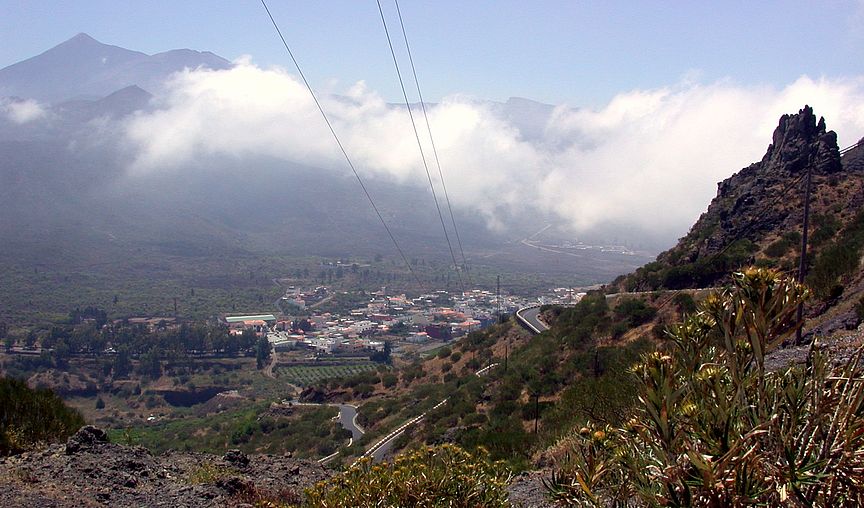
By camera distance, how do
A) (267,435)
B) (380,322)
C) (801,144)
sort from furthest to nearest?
(380,322) < (801,144) < (267,435)

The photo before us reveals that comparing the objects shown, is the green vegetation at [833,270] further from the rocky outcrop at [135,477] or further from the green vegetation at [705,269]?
the rocky outcrop at [135,477]

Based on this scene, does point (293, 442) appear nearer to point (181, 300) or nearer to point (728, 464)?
point (728, 464)

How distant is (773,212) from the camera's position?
115 ft

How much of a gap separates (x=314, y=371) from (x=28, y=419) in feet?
174

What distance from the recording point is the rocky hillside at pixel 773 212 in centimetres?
3093

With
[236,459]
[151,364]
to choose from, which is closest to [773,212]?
[236,459]

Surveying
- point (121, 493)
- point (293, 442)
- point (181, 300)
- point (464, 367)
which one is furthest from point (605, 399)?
point (181, 300)

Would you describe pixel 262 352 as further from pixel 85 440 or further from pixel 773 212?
pixel 85 440

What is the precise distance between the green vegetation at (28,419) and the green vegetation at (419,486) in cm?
1009

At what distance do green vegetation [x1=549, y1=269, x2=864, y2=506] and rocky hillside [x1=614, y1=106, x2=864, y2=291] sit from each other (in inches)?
1020

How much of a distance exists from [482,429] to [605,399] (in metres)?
6.71

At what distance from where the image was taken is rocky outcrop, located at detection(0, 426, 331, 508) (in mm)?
8945

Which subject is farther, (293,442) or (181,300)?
(181,300)

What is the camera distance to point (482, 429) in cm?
1956
